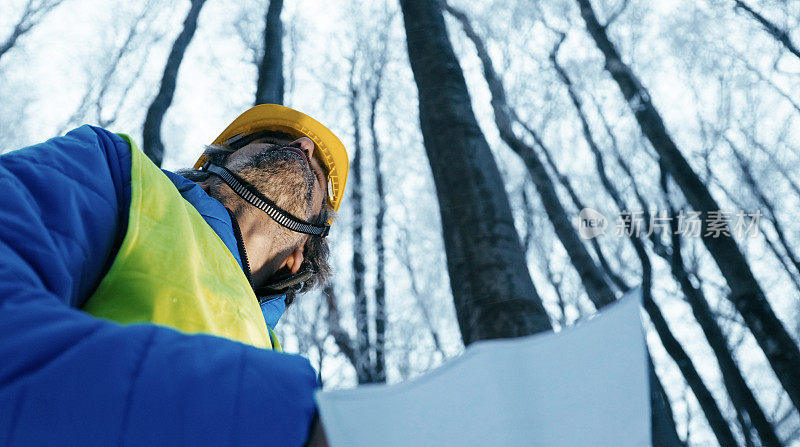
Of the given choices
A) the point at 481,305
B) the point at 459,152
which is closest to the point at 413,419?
the point at 481,305

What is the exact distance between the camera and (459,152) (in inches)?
60.1

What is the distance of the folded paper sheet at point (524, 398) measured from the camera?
0.42 m

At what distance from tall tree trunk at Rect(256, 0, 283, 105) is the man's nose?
2.70 metres

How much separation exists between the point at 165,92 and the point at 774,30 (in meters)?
10.7

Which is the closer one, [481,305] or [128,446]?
[128,446]

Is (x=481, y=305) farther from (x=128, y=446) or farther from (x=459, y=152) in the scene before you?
(x=128, y=446)

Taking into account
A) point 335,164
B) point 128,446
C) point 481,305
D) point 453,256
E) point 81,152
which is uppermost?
point 335,164

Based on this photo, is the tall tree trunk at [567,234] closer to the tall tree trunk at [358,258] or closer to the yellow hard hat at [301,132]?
the yellow hard hat at [301,132]

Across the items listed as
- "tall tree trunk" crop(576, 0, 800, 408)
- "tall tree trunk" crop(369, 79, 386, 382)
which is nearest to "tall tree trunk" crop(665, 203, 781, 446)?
"tall tree trunk" crop(576, 0, 800, 408)

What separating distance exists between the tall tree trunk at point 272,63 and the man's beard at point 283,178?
9.43 feet

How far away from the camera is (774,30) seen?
9.95 meters

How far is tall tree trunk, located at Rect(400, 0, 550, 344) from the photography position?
1.23m

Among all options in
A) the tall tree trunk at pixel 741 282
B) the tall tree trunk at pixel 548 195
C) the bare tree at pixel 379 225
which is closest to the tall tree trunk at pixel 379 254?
the bare tree at pixel 379 225

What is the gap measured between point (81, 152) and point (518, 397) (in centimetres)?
105
